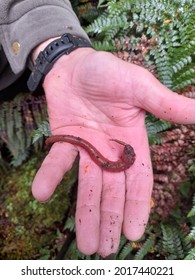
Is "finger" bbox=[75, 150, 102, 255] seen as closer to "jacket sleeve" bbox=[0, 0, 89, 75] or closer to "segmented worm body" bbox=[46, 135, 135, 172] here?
"segmented worm body" bbox=[46, 135, 135, 172]

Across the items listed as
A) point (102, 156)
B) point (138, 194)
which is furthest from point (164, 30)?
point (138, 194)

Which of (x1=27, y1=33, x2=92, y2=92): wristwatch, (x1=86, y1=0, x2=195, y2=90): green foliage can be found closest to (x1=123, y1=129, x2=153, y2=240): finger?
(x1=86, y1=0, x2=195, y2=90): green foliage

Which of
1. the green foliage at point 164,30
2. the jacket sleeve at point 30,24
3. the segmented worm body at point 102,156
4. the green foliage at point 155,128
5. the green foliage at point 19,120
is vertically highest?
the jacket sleeve at point 30,24

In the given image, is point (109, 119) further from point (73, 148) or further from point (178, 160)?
point (178, 160)

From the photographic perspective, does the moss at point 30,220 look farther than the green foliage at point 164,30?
Yes

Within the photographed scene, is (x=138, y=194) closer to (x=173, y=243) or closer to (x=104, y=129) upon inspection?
(x=104, y=129)

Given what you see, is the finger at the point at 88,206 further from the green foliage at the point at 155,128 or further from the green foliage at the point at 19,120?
the green foliage at the point at 19,120

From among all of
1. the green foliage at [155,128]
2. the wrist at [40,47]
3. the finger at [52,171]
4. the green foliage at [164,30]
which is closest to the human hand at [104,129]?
the finger at [52,171]
